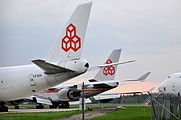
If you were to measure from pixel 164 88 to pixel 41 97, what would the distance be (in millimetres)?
26075

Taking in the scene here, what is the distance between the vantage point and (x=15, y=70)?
23.0m

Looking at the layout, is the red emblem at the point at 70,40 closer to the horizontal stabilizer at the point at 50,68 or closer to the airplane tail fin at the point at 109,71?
the horizontal stabilizer at the point at 50,68

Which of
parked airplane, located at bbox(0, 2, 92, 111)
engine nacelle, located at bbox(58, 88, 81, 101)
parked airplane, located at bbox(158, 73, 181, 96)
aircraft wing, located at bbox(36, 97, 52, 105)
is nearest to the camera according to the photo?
parked airplane, located at bbox(0, 2, 92, 111)

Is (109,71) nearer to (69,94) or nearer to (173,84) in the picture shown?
(69,94)

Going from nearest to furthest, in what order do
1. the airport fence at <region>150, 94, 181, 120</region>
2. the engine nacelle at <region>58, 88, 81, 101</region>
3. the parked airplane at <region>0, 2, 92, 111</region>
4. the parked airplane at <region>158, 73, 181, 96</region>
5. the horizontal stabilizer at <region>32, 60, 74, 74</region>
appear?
the airport fence at <region>150, 94, 181, 120</region> → the horizontal stabilizer at <region>32, 60, 74, 74</region> → the parked airplane at <region>0, 2, 92, 111</region> → the parked airplane at <region>158, 73, 181, 96</region> → the engine nacelle at <region>58, 88, 81, 101</region>

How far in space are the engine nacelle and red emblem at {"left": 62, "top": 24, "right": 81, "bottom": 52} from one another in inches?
838

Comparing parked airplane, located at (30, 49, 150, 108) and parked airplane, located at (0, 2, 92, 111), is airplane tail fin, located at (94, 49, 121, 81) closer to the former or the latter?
parked airplane, located at (30, 49, 150, 108)

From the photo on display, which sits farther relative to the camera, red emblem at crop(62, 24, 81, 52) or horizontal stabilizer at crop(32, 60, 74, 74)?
red emblem at crop(62, 24, 81, 52)

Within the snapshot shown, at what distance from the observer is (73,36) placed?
2095cm

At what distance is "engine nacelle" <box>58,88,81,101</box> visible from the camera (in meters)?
42.2

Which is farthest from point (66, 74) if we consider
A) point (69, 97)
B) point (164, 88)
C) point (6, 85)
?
point (69, 97)

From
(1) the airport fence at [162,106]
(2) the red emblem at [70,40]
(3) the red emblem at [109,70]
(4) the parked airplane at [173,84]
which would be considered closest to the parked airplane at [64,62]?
(2) the red emblem at [70,40]

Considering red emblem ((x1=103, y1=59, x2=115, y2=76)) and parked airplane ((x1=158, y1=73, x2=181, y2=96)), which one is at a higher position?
red emblem ((x1=103, y1=59, x2=115, y2=76))

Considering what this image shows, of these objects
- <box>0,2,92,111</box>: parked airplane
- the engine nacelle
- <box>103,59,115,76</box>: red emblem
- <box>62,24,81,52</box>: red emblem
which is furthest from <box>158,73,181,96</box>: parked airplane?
<box>103,59,115,76</box>: red emblem
